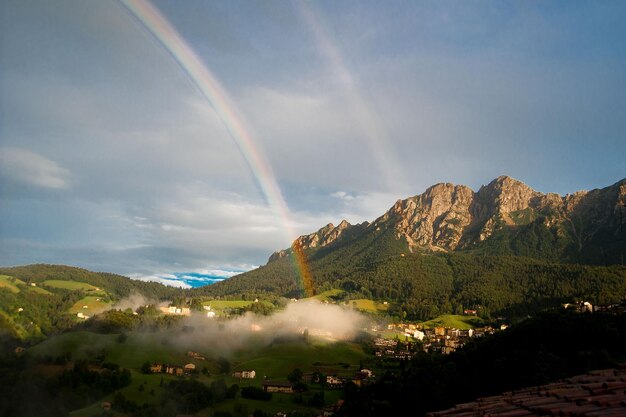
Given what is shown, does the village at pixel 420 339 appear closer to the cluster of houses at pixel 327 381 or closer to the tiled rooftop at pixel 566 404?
the cluster of houses at pixel 327 381

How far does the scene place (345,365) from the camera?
114m

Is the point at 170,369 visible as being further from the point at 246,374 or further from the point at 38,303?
the point at 38,303

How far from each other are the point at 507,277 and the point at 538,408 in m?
205

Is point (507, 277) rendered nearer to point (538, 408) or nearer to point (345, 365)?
point (345, 365)

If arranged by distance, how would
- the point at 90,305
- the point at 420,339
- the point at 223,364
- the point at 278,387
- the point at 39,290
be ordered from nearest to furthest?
the point at 278,387
the point at 223,364
the point at 420,339
the point at 39,290
the point at 90,305

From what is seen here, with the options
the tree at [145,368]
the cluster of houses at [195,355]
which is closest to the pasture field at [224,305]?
the cluster of houses at [195,355]

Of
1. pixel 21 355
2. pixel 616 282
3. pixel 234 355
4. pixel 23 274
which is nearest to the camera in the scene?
pixel 21 355

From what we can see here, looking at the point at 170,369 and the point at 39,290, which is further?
the point at 39,290

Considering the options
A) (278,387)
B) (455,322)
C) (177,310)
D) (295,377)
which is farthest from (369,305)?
(278,387)

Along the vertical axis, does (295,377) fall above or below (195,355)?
below

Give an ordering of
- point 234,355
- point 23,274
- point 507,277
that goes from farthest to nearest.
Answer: point 507,277
point 23,274
point 234,355

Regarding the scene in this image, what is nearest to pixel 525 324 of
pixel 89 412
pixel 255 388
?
pixel 255 388

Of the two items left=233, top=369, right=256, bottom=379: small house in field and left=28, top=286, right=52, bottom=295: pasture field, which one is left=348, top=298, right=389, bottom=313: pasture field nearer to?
left=233, top=369, right=256, bottom=379: small house in field

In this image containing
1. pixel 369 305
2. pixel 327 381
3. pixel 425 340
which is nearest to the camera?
pixel 327 381
